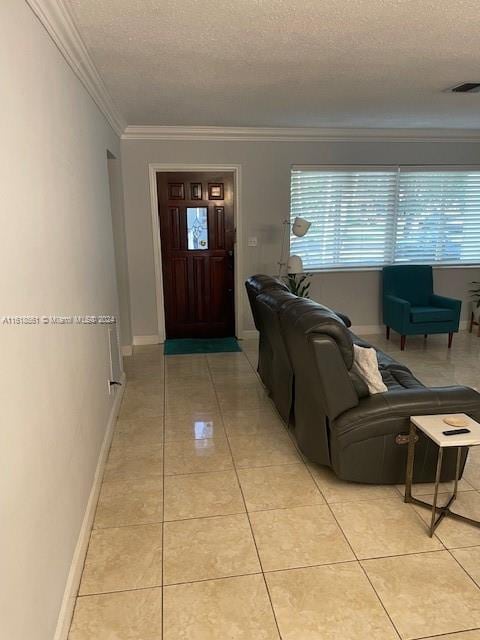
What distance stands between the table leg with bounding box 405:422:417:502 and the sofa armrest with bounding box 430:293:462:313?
3.32 meters

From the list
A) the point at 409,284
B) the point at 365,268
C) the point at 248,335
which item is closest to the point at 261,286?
the point at 248,335

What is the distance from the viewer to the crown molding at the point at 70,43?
6.10 feet

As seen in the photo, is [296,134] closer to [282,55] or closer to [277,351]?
[282,55]

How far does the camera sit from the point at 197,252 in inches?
215

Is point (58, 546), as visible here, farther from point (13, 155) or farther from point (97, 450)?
point (13, 155)

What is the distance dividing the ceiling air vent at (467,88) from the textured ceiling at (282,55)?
0.10 m

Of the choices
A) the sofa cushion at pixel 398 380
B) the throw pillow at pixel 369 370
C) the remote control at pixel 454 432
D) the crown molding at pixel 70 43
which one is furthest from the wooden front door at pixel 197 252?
the remote control at pixel 454 432

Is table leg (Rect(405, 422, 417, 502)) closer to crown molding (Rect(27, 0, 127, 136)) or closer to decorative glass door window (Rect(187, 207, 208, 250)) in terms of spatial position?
crown molding (Rect(27, 0, 127, 136))

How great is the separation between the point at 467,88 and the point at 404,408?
267 cm

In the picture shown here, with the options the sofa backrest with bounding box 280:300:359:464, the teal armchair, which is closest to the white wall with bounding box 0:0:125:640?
the sofa backrest with bounding box 280:300:359:464

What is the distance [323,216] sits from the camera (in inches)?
221

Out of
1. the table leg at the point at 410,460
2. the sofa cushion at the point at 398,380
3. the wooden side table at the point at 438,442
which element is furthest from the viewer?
the sofa cushion at the point at 398,380

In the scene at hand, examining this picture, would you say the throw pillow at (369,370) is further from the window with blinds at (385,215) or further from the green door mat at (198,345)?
the window with blinds at (385,215)

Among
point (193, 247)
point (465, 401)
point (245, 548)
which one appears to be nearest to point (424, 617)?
point (245, 548)
